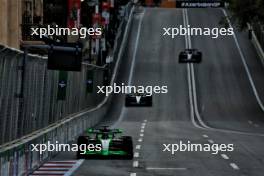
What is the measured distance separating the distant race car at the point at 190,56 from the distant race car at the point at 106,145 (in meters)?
62.4

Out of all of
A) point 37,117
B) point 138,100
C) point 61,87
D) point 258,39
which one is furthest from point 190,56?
point 37,117

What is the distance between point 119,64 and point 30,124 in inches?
2649

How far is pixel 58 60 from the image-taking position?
860 inches

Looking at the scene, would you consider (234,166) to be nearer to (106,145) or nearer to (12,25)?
(106,145)

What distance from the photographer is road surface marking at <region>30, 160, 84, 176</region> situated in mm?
23078

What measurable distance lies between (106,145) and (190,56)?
63721 mm

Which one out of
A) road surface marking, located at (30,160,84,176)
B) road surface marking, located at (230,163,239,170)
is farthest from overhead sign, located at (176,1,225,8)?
road surface marking, located at (30,160,84,176)

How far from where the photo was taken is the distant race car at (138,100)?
69.4 m

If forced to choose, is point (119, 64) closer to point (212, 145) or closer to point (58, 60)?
point (212, 145)

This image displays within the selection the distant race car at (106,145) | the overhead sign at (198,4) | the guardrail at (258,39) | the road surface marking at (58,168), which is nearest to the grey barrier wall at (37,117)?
the road surface marking at (58,168)

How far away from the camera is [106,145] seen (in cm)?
2764

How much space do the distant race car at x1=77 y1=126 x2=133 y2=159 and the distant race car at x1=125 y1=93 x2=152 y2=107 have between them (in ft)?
135

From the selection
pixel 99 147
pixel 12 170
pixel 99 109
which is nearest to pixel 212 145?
pixel 99 147

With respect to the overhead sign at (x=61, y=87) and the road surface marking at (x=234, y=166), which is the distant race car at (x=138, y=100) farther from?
the road surface marking at (x=234, y=166)
